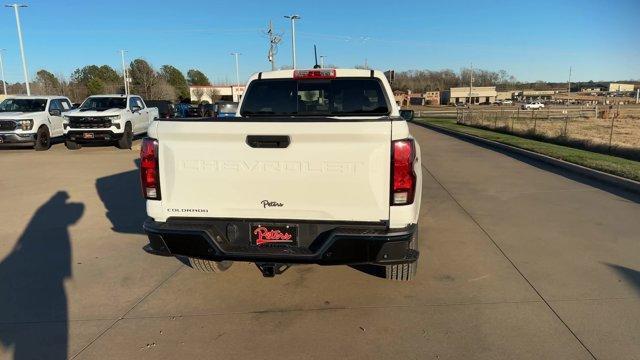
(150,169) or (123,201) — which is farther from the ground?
(150,169)

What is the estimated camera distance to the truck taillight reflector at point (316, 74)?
212 inches

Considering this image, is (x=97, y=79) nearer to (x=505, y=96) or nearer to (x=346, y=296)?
(x=346, y=296)

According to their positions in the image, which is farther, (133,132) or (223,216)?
(133,132)

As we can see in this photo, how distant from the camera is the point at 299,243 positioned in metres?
3.53

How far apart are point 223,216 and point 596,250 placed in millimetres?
4331

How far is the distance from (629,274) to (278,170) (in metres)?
3.73

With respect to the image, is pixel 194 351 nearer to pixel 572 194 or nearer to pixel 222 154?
pixel 222 154

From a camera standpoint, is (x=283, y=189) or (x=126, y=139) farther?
(x=126, y=139)

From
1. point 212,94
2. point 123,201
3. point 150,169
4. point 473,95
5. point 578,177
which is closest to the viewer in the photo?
point 150,169

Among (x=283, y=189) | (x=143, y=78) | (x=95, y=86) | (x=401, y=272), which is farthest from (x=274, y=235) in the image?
(x=95, y=86)

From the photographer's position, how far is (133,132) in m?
17.4

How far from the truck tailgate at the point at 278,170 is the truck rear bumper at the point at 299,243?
0.08 m

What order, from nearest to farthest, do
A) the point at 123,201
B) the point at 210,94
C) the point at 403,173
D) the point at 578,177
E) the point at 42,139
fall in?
the point at 403,173, the point at 123,201, the point at 578,177, the point at 42,139, the point at 210,94

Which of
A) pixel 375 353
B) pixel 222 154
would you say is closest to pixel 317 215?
pixel 222 154
